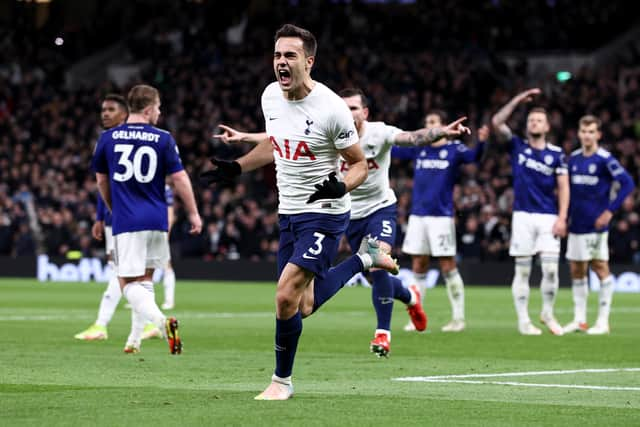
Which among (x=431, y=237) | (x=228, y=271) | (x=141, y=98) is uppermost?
(x=141, y=98)

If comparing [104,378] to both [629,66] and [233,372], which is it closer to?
[233,372]

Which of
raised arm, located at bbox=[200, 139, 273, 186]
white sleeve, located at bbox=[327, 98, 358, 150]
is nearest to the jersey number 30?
raised arm, located at bbox=[200, 139, 273, 186]

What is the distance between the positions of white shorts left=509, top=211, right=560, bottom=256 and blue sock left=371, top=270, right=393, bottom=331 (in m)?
3.17

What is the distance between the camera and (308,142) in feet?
28.9

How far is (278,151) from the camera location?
895 cm

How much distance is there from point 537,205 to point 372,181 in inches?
138

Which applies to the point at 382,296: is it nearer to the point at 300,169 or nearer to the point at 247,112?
the point at 300,169

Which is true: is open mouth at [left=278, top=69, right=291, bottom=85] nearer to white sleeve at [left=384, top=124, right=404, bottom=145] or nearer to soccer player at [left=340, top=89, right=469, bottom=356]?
white sleeve at [left=384, top=124, right=404, bottom=145]

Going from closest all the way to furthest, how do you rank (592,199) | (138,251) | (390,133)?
(138,251), (390,133), (592,199)

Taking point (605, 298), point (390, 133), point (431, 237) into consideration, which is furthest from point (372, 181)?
point (605, 298)

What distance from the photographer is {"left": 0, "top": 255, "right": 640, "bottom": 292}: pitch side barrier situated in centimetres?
2853

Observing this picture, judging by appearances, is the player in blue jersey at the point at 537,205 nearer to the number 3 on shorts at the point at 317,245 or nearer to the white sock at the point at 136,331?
the white sock at the point at 136,331

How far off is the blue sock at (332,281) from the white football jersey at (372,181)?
2.78 meters

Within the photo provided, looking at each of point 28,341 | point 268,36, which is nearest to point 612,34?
point 268,36
